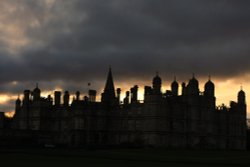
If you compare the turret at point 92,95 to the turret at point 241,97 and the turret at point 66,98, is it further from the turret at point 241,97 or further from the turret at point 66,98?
the turret at point 241,97

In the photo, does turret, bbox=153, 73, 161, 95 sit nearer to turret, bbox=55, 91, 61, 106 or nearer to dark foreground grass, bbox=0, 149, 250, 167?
turret, bbox=55, 91, 61, 106

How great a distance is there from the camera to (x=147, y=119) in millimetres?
78938

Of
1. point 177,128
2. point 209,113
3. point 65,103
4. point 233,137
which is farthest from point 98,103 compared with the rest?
point 233,137

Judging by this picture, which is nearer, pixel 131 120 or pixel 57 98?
pixel 131 120

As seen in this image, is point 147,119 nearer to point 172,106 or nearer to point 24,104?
point 172,106

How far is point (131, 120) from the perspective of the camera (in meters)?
82.3

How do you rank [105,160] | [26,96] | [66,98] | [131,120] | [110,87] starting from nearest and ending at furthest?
[105,160]
[131,120]
[110,87]
[66,98]
[26,96]

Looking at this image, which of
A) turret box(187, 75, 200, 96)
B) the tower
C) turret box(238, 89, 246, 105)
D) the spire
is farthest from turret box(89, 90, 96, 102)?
turret box(238, 89, 246, 105)

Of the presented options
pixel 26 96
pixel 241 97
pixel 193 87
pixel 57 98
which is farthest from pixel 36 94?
pixel 241 97

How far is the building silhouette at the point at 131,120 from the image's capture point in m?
78.9

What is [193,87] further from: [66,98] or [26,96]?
[26,96]

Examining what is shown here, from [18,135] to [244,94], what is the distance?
151 ft

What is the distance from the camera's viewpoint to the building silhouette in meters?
78.9

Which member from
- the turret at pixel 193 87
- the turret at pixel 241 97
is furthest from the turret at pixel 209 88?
the turret at pixel 241 97
